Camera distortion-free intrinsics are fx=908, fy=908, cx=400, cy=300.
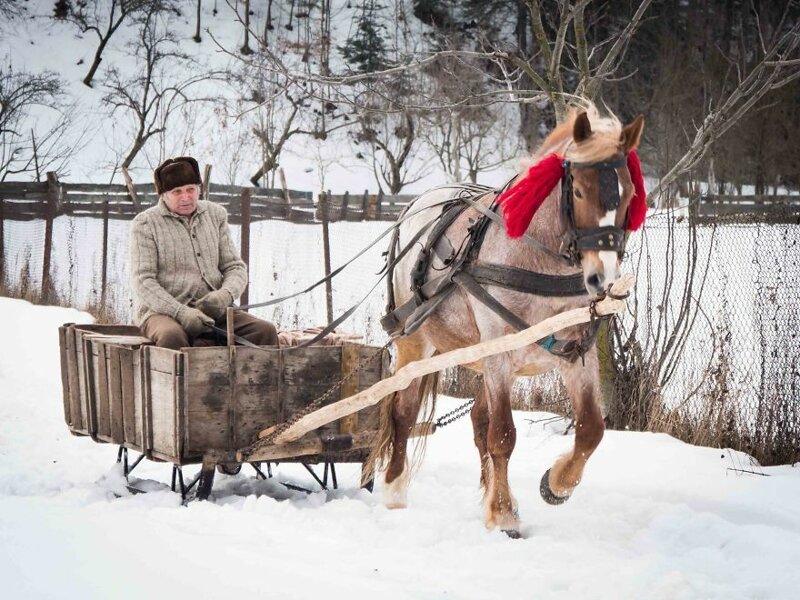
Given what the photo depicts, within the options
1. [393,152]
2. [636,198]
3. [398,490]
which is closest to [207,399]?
[398,490]

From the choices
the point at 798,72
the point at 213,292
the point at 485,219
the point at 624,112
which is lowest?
the point at 213,292

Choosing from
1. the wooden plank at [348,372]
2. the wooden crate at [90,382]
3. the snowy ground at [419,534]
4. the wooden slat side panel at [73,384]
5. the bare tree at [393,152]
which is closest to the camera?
the snowy ground at [419,534]

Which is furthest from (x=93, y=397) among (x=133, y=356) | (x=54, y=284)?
(x=54, y=284)

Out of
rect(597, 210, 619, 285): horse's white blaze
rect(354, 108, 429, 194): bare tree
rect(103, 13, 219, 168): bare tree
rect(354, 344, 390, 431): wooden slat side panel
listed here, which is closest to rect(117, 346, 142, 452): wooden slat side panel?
rect(354, 344, 390, 431): wooden slat side panel

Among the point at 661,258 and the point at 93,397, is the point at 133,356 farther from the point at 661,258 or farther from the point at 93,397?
the point at 661,258

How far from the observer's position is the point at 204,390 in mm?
4789

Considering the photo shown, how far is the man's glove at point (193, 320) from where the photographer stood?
5145 millimetres

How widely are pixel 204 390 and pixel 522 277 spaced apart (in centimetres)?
181

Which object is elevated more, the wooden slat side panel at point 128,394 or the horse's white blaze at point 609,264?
the horse's white blaze at point 609,264

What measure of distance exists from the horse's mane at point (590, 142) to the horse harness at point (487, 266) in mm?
45

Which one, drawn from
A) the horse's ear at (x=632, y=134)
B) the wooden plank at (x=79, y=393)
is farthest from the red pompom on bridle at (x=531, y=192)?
the wooden plank at (x=79, y=393)

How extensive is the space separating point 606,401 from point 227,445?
3.20 metres

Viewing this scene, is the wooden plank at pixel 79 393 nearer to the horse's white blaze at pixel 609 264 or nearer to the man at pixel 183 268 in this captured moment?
the man at pixel 183 268

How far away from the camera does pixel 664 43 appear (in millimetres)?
23047
